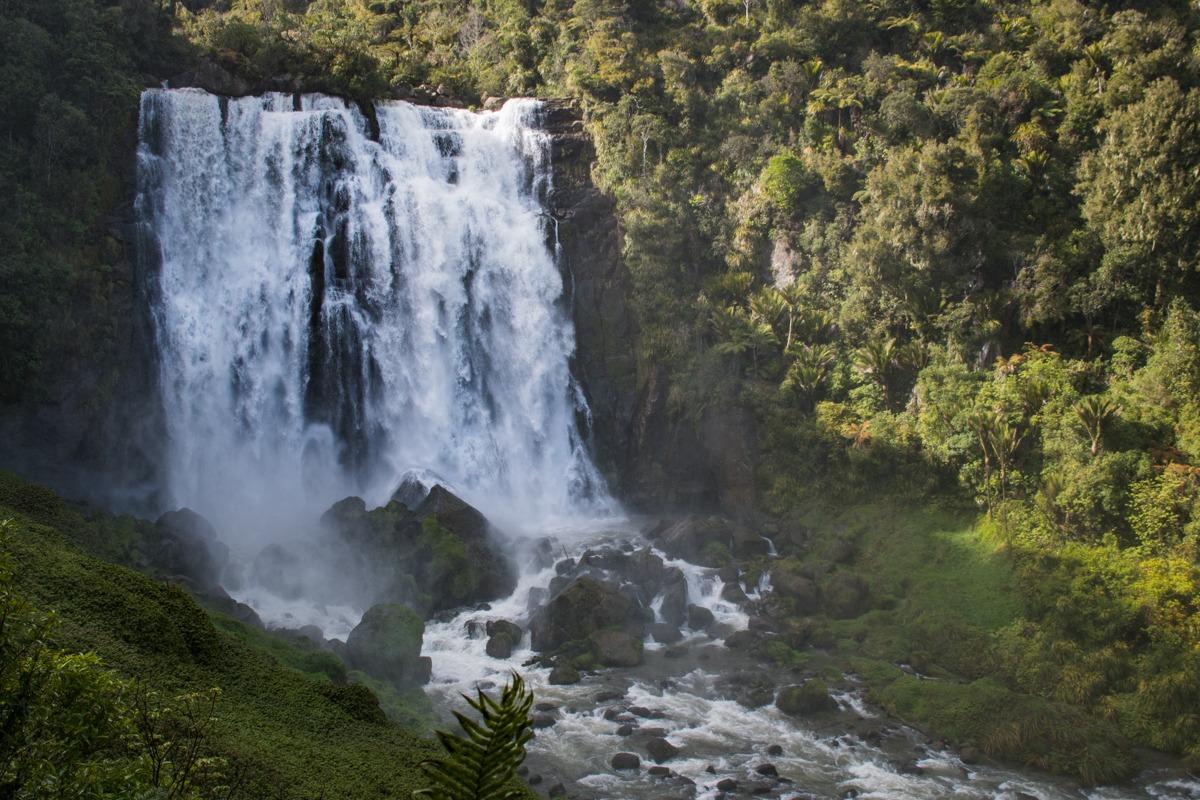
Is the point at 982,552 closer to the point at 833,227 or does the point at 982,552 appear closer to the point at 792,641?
the point at 792,641

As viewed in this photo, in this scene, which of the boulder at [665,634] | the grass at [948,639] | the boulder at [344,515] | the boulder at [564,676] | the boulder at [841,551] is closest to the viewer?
the grass at [948,639]

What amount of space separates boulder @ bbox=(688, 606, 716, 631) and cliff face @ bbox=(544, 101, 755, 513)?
7832 mm

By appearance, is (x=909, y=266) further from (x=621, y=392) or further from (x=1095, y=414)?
(x=621, y=392)

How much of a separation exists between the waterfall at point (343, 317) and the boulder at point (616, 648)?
10491 millimetres

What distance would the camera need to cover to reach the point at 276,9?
Result: 162ft

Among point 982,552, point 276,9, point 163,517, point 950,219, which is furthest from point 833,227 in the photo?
point 276,9

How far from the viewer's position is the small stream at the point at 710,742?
1784 cm

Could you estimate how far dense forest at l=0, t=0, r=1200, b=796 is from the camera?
2355 cm

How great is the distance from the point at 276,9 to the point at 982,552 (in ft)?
147

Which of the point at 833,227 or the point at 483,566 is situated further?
the point at 833,227

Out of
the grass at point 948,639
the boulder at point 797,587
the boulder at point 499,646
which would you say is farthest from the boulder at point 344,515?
the grass at point 948,639

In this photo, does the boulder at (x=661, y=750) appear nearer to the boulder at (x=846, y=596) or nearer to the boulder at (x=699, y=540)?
the boulder at (x=846, y=596)

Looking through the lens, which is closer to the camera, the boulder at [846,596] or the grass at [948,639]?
the grass at [948,639]

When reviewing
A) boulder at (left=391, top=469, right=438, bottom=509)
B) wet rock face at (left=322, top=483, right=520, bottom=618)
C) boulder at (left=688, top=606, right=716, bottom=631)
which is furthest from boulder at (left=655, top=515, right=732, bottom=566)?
boulder at (left=391, top=469, right=438, bottom=509)
